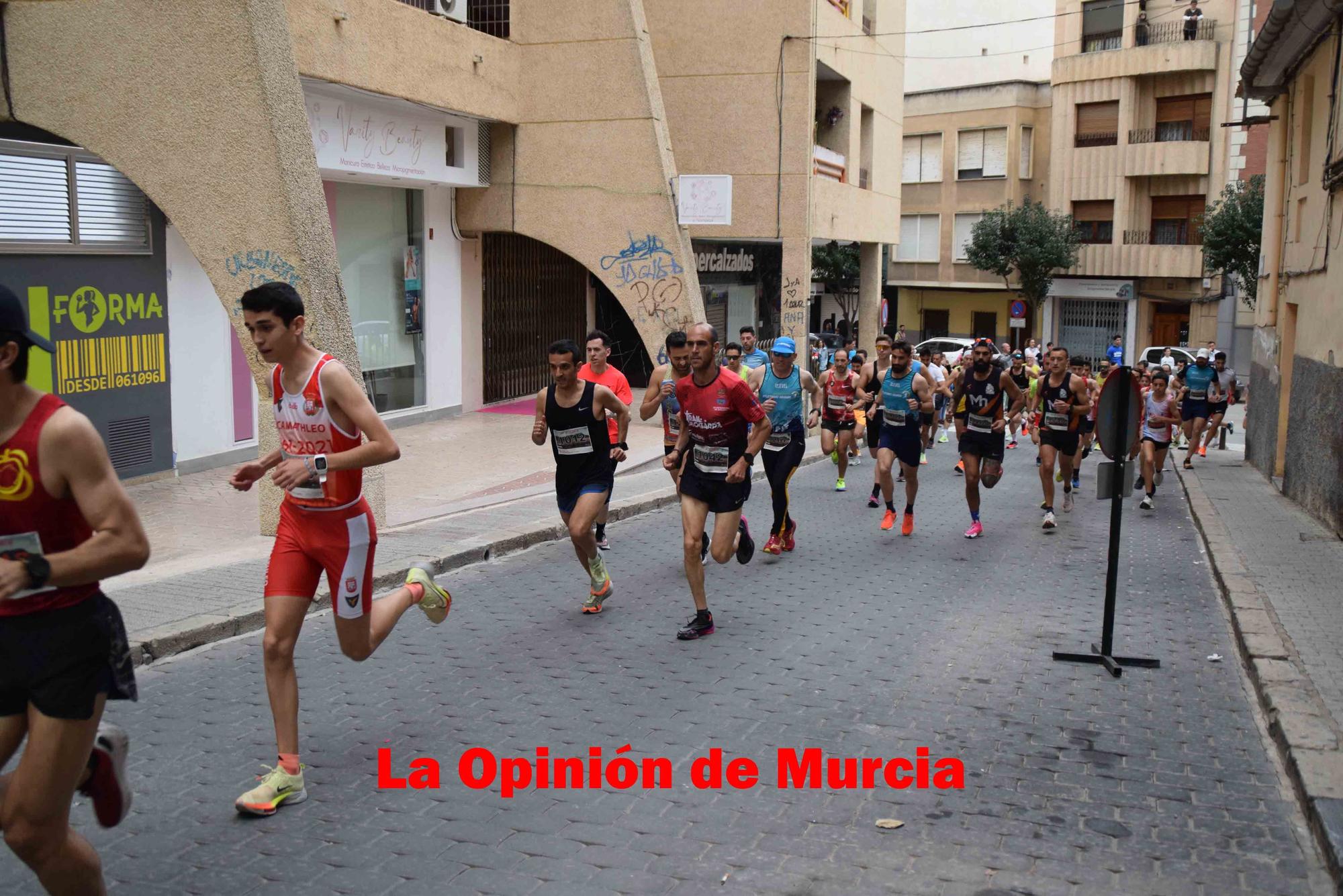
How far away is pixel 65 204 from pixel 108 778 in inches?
414

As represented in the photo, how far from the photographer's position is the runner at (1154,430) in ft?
49.2

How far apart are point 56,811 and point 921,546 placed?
9065mm

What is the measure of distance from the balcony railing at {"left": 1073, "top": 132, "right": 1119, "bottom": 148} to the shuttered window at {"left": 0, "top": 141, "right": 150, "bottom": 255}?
38650mm

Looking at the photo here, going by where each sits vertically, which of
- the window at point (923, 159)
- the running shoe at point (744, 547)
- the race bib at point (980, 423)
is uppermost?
the window at point (923, 159)

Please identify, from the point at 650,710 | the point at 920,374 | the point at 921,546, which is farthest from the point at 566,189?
the point at 650,710

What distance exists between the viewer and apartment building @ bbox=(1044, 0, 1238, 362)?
4259cm

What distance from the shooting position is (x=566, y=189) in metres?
19.8

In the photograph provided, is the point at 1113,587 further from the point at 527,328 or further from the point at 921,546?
the point at 527,328

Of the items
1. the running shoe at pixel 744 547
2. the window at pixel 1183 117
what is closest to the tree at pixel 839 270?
the window at pixel 1183 117

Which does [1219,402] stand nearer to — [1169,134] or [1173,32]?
[1169,134]

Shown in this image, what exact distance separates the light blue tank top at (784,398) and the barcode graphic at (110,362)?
6.72 metres

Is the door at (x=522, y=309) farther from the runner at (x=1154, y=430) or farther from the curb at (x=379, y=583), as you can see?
the runner at (x=1154, y=430)

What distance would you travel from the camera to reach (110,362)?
511 inches

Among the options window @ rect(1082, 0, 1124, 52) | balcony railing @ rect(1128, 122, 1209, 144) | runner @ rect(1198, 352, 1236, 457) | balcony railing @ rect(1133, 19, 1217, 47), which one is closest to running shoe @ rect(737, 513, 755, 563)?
runner @ rect(1198, 352, 1236, 457)
